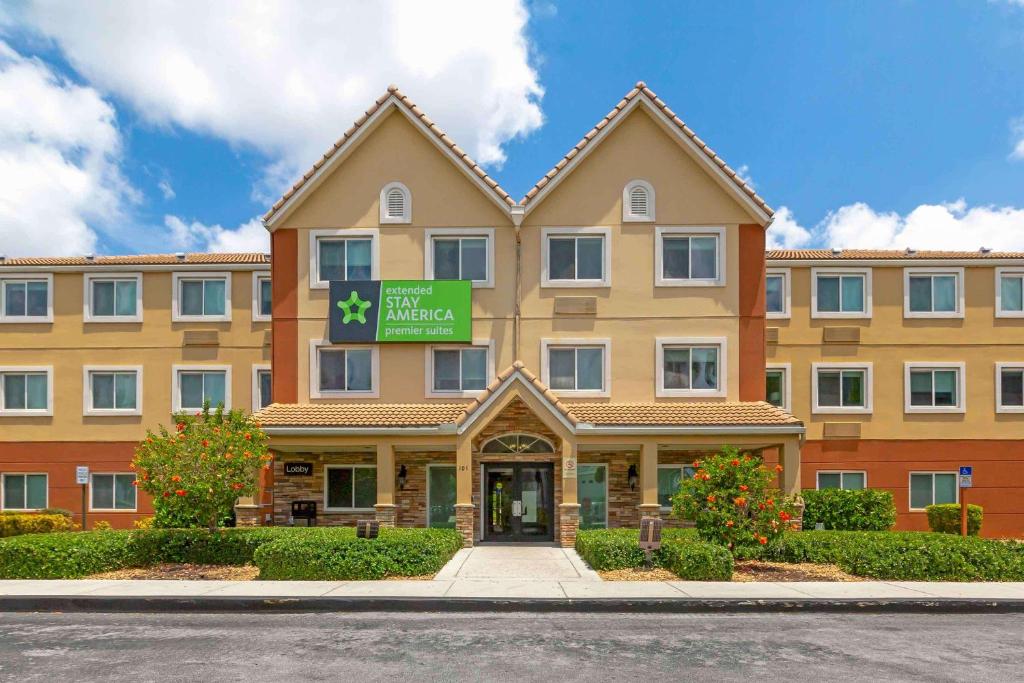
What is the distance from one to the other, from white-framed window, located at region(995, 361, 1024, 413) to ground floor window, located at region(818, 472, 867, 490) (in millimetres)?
5014

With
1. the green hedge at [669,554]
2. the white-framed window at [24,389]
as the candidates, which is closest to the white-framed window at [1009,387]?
the green hedge at [669,554]

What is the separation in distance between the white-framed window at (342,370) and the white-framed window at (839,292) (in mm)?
14958

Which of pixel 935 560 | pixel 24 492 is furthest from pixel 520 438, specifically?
pixel 24 492

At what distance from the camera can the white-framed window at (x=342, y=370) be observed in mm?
22906

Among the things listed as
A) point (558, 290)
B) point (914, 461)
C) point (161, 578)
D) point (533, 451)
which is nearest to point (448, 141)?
point (558, 290)

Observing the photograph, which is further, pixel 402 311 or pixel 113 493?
pixel 113 493

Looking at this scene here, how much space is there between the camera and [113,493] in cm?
2672

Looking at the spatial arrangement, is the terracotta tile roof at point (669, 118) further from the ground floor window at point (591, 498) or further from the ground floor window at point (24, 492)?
the ground floor window at point (24, 492)

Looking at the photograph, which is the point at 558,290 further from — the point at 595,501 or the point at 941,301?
the point at 941,301

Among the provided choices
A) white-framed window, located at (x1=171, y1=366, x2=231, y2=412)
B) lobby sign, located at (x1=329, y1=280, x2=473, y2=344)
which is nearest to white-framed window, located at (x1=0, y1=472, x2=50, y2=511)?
white-framed window, located at (x1=171, y1=366, x2=231, y2=412)

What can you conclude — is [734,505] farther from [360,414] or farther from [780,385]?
[780,385]

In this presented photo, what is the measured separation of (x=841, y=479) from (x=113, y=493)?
24570 mm

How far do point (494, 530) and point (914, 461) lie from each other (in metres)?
14.2

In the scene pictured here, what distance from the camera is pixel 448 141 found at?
22.9 m
